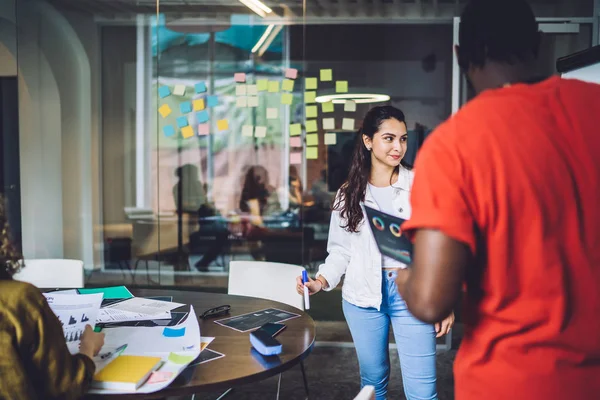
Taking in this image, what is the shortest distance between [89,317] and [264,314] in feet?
2.29

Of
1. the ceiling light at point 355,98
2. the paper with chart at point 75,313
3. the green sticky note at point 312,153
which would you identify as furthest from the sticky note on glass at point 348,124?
the paper with chart at point 75,313

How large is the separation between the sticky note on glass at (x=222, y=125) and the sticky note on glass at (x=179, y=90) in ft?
2.16

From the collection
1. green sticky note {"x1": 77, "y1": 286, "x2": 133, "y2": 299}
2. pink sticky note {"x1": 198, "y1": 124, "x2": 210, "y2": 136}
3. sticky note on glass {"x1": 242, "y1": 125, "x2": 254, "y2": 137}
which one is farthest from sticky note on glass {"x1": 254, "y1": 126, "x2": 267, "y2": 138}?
green sticky note {"x1": 77, "y1": 286, "x2": 133, "y2": 299}

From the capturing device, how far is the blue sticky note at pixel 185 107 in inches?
273

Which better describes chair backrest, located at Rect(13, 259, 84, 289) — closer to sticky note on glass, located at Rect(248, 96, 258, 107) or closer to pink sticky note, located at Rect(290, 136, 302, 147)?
pink sticky note, located at Rect(290, 136, 302, 147)

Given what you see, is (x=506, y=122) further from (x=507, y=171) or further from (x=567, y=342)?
(x=567, y=342)

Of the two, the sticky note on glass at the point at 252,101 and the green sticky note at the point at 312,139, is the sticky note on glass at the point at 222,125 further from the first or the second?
the green sticky note at the point at 312,139

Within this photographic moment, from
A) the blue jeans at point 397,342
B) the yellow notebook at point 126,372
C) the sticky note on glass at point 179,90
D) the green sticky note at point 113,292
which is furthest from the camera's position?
the sticky note on glass at point 179,90

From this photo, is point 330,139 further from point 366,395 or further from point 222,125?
point 366,395

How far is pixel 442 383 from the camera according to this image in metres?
3.30

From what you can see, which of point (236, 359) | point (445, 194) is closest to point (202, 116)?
point (236, 359)

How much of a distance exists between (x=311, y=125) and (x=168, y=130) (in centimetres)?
260

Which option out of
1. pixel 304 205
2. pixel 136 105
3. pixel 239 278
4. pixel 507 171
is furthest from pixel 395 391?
pixel 136 105

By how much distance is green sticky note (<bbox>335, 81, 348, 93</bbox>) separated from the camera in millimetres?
6207
